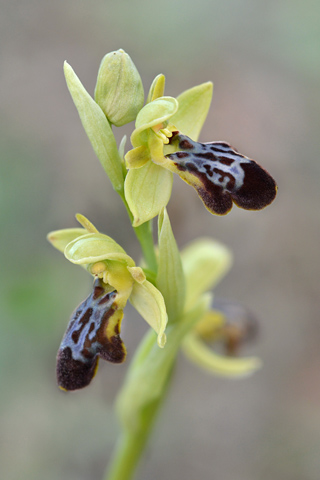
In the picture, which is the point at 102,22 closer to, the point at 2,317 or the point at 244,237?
the point at 244,237

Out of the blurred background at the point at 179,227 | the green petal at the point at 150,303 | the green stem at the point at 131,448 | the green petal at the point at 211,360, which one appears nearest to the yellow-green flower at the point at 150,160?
the green petal at the point at 150,303

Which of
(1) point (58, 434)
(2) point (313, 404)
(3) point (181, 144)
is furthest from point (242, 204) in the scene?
(2) point (313, 404)

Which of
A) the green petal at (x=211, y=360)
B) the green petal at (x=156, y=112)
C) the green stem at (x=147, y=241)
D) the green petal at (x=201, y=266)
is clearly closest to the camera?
the green petal at (x=156, y=112)

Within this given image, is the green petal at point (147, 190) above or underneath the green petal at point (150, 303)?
above

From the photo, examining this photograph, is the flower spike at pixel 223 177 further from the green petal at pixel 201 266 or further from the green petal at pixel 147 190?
the green petal at pixel 201 266

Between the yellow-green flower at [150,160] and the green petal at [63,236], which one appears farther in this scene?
the green petal at [63,236]

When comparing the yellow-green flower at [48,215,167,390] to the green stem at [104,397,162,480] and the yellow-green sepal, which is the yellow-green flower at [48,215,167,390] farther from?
the green stem at [104,397,162,480]

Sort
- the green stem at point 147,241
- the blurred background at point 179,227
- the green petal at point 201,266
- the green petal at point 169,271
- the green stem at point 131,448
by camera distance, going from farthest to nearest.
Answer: the blurred background at point 179,227 < the green petal at point 201,266 < the green stem at point 131,448 < the green stem at point 147,241 < the green petal at point 169,271
